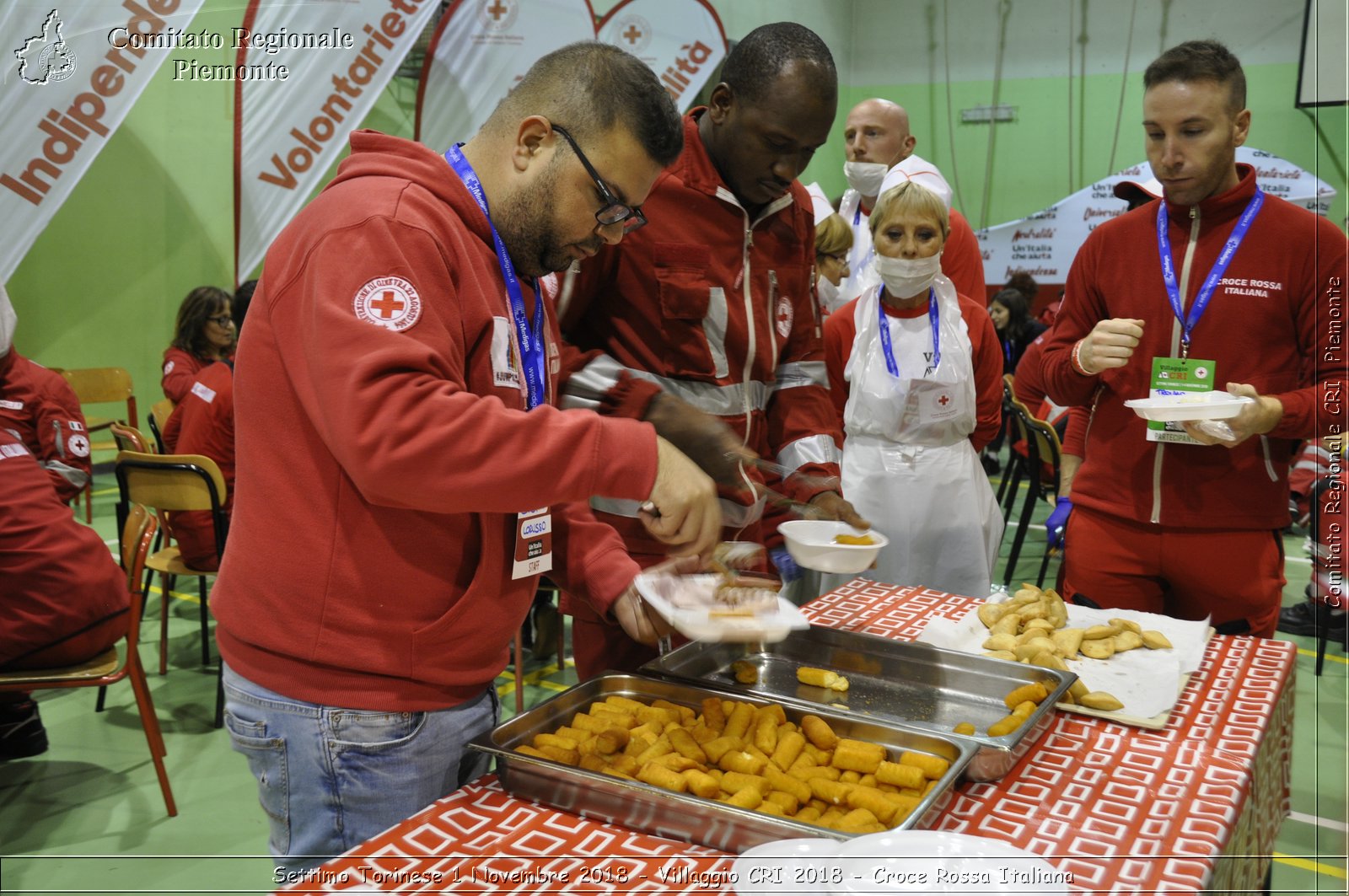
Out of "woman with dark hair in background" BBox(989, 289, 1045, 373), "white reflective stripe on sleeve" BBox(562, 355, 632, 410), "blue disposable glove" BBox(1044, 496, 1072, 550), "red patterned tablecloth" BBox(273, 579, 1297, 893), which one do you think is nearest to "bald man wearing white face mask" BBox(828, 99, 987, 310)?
"blue disposable glove" BBox(1044, 496, 1072, 550)

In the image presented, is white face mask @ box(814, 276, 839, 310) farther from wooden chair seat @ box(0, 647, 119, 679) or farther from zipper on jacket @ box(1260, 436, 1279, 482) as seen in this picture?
wooden chair seat @ box(0, 647, 119, 679)

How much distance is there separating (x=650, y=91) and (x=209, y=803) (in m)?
2.68

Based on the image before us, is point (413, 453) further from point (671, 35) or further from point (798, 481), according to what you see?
point (671, 35)

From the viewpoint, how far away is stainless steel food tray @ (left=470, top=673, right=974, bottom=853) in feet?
3.65

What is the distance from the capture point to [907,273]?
301 centimetres

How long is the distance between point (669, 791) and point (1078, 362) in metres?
1.56

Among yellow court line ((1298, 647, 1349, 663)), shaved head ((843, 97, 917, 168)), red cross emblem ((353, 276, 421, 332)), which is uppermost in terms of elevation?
shaved head ((843, 97, 917, 168))

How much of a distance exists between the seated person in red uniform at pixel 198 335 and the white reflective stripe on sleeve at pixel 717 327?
3923 mm

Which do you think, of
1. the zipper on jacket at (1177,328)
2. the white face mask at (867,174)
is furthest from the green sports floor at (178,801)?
the white face mask at (867,174)

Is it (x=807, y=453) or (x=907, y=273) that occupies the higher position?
(x=907, y=273)

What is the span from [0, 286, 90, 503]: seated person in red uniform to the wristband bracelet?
2973 mm

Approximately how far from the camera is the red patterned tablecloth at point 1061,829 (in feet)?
3.52

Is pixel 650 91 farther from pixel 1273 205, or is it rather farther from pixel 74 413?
pixel 74 413

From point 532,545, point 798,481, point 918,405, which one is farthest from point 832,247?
point 532,545
